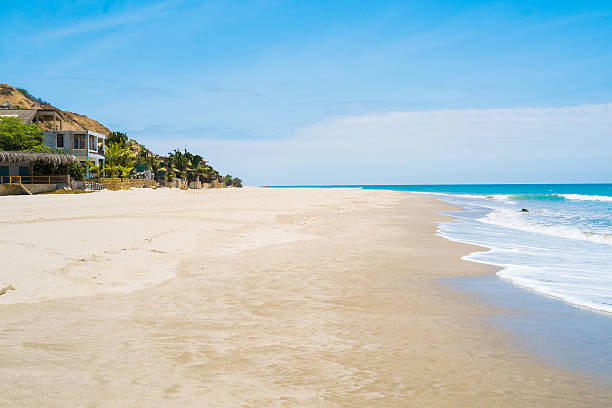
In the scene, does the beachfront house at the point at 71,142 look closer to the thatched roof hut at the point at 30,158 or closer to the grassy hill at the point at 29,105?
the thatched roof hut at the point at 30,158

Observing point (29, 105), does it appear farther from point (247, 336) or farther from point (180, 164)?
point (247, 336)

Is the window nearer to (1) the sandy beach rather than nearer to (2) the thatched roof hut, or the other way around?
(2) the thatched roof hut

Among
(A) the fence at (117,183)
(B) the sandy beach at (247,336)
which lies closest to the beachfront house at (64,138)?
(A) the fence at (117,183)

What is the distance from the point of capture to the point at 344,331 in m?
4.59

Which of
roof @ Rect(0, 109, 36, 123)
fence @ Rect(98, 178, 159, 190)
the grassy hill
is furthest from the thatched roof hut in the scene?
the grassy hill

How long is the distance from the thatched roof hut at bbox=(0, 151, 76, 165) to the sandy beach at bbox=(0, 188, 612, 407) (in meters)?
31.6

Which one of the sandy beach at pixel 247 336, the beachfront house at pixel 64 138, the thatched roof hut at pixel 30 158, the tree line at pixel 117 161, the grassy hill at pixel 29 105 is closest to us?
the sandy beach at pixel 247 336

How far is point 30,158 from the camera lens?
34781 mm

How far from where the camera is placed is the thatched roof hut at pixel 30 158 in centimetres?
3388

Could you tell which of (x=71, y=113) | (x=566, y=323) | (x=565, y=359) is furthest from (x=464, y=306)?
(x=71, y=113)

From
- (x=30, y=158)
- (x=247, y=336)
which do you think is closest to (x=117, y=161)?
(x=30, y=158)

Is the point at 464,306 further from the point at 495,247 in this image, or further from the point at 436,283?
the point at 495,247

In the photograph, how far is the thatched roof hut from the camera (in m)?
33.9

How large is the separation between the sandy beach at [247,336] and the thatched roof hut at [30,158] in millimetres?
31567
